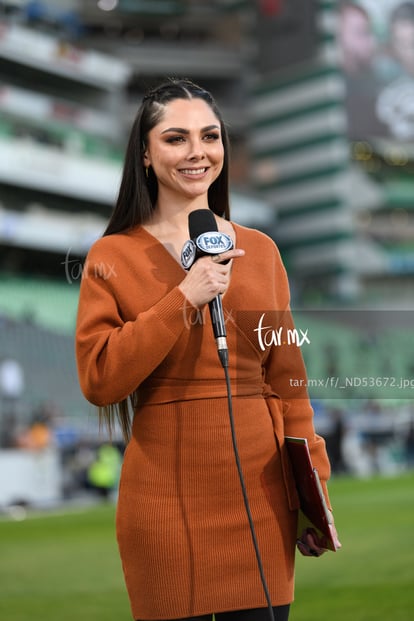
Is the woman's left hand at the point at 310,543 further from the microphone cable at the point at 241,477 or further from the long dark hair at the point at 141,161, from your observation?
the long dark hair at the point at 141,161

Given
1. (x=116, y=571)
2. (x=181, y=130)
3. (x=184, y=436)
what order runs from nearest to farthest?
(x=184, y=436)
(x=181, y=130)
(x=116, y=571)

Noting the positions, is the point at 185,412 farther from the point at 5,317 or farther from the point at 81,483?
the point at 5,317

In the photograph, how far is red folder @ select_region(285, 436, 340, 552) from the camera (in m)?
2.00

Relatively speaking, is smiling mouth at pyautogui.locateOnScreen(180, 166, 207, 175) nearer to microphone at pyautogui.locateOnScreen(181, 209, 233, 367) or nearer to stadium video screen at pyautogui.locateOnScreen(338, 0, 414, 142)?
microphone at pyautogui.locateOnScreen(181, 209, 233, 367)

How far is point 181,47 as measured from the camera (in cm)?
4025

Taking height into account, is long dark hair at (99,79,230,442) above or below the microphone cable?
above

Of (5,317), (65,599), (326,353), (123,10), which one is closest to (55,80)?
(123,10)

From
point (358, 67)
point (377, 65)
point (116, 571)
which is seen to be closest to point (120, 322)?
point (116, 571)

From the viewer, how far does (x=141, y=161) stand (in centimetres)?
223

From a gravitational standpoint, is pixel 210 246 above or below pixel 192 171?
below

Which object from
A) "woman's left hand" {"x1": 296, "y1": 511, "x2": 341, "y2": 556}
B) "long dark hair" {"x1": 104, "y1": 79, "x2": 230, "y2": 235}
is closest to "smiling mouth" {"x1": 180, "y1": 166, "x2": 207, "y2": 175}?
"long dark hair" {"x1": 104, "y1": 79, "x2": 230, "y2": 235}

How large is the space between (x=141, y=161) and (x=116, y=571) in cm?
621

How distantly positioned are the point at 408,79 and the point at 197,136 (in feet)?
121

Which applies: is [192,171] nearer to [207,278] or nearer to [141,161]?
[141,161]
